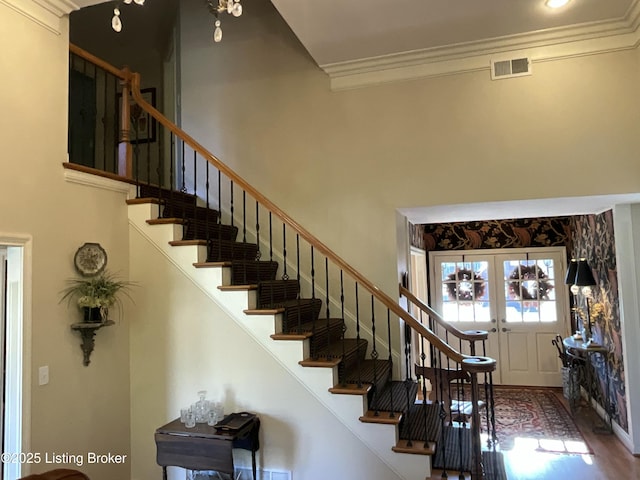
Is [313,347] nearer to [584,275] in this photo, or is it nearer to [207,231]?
[207,231]

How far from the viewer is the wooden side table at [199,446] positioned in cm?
280

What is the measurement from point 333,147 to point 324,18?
45.8 inches

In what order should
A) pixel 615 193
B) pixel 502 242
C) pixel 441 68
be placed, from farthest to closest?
pixel 502 242, pixel 441 68, pixel 615 193

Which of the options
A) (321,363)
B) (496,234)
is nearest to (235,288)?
(321,363)

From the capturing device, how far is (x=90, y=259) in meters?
3.10

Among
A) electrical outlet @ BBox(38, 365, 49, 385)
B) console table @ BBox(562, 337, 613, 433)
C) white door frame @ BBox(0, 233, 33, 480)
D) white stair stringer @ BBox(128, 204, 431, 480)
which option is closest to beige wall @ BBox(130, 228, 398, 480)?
white stair stringer @ BBox(128, 204, 431, 480)

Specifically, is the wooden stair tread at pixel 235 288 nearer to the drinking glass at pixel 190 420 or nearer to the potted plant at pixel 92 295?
the potted plant at pixel 92 295

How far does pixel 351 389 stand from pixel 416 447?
55 cm

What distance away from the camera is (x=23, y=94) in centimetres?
271

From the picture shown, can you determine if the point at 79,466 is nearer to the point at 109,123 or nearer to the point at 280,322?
the point at 280,322

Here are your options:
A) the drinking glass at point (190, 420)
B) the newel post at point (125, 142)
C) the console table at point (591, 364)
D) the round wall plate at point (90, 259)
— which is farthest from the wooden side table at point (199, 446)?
the console table at point (591, 364)

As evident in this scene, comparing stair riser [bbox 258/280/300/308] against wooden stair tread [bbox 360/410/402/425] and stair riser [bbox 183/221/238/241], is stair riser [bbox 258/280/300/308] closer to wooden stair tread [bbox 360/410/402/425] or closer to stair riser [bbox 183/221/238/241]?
stair riser [bbox 183/221/238/241]

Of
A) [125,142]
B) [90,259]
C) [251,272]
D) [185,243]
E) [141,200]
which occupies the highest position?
[125,142]

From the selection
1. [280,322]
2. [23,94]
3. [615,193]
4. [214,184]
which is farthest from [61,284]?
[615,193]
